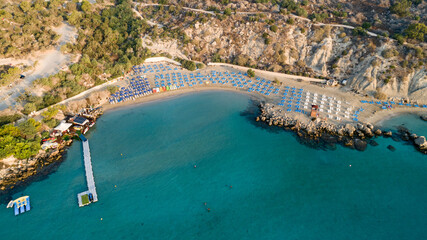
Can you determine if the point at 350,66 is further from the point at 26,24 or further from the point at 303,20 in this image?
the point at 26,24

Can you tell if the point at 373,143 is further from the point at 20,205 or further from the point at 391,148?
the point at 20,205

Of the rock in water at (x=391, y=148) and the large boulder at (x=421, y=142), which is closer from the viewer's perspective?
the large boulder at (x=421, y=142)

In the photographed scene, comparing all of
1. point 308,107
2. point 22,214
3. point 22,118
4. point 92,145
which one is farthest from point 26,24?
point 308,107

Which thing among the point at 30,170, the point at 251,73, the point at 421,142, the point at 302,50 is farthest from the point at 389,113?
the point at 30,170

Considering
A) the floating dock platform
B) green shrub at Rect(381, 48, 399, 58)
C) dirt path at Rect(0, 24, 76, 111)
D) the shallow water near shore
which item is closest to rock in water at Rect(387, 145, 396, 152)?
the shallow water near shore

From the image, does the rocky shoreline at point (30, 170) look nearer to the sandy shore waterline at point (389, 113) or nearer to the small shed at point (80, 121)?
the small shed at point (80, 121)

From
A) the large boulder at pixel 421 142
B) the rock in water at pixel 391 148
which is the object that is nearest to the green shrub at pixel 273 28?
the rock in water at pixel 391 148
